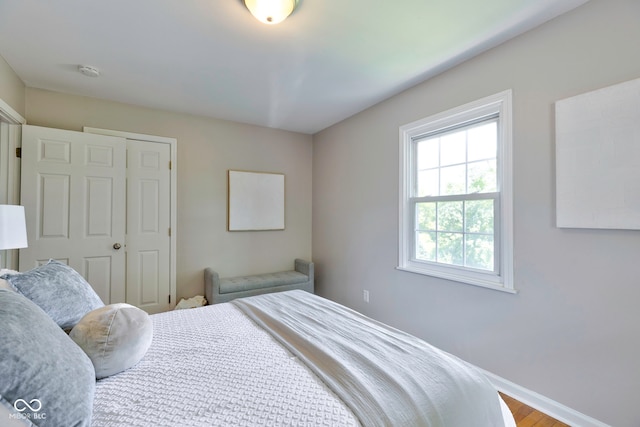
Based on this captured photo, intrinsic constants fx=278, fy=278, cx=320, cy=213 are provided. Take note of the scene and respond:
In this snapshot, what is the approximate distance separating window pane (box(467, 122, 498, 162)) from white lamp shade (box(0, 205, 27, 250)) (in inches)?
126

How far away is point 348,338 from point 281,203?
2809mm

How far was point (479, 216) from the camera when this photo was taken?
2.19m

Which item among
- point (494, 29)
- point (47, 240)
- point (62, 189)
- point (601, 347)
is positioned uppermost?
point (494, 29)

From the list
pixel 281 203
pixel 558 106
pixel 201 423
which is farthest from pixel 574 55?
pixel 281 203

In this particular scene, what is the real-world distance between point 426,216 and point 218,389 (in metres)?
2.21

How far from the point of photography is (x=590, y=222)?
1.57 metres

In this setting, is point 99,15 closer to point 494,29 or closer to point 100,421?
point 100,421

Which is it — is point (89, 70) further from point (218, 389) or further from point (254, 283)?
point (218, 389)

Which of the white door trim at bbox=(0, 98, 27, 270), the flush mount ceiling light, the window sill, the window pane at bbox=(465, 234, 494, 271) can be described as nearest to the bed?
the window sill

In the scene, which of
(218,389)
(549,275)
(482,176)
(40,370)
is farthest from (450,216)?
(40,370)

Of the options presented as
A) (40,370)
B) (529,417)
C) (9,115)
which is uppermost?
(9,115)

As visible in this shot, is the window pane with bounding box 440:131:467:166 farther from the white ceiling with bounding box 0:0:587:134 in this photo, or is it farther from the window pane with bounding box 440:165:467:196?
the white ceiling with bounding box 0:0:587:134

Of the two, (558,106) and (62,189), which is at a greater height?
(558,106)

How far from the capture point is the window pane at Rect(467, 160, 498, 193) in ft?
6.94
